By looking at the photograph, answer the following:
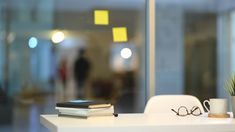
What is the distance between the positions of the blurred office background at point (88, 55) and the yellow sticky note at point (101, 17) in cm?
4

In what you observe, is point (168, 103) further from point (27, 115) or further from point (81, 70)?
point (27, 115)

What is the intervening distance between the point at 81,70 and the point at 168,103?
131 centimetres

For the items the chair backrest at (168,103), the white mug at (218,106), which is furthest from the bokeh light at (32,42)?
the white mug at (218,106)

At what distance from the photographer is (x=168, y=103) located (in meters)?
2.65

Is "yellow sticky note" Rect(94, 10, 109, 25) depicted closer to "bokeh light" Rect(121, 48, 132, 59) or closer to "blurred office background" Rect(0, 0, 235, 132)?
"blurred office background" Rect(0, 0, 235, 132)

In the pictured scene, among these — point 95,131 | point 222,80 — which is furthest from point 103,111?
point 222,80

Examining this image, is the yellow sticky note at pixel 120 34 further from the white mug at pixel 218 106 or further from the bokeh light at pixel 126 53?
the white mug at pixel 218 106

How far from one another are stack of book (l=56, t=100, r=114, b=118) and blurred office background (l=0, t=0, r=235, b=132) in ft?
4.89

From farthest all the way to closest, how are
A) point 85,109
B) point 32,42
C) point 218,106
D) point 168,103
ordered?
point 32,42 < point 168,103 < point 218,106 < point 85,109

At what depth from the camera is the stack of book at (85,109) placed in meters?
1.94

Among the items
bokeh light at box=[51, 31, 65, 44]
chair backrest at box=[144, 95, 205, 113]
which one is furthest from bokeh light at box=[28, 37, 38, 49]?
chair backrest at box=[144, 95, 205, 113]

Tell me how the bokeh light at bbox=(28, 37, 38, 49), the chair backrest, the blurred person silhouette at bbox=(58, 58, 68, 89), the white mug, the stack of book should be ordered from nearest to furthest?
the stack of book, the white mug, the chair backrest, the bokeh light at bbox=(28, 37, 38, 49), the blurred person silhouette at bbox=(58, 58, 68, 89)

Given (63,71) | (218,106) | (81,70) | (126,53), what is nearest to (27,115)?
(63,71)

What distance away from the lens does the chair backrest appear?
2.61 metres
